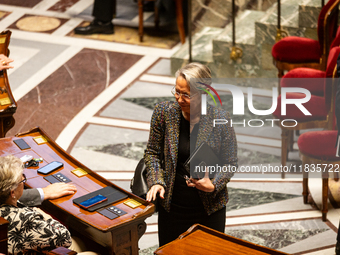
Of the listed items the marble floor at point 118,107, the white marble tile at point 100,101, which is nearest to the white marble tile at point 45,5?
the marble floor at point 118,107

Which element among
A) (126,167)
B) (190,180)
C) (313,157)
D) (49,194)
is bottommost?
(126,167)

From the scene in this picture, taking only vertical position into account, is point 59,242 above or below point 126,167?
above

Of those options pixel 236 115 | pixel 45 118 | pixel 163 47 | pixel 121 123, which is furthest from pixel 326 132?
pixel 163 47

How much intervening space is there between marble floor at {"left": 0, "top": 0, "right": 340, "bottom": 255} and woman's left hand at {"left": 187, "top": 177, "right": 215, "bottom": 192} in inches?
50.6

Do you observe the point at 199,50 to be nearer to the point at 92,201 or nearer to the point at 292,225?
the point at 292,225

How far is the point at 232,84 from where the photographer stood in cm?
624

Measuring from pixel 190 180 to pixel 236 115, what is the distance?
310 centimetres

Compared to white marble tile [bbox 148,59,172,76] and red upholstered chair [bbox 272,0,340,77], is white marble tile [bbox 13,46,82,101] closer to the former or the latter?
white marble tile [bbox 148,59,172,76]

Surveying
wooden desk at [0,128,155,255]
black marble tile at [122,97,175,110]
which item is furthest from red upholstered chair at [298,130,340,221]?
black marble tile at [122,97,175,110]

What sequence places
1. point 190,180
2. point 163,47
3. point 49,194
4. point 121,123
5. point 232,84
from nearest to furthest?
point 190,180 < point 49,194 < point 121,123 < point 232,84 < point 163,47

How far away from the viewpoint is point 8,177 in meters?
2.60

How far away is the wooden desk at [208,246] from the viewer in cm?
239

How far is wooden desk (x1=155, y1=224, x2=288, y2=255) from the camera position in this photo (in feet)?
7.84

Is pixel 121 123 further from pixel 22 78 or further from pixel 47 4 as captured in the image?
pixel 47 4
